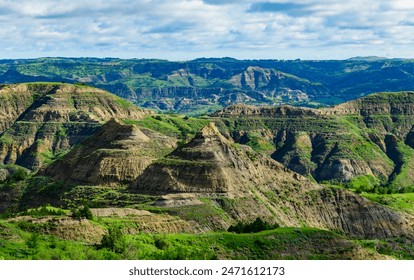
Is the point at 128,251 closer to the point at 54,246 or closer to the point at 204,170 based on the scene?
the point at 54,246

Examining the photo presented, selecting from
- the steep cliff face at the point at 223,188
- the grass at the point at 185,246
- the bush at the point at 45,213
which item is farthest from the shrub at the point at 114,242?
the steep cliff face at the point at 223,188

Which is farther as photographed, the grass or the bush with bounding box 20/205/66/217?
the bush with bounding box 20/205/66/217

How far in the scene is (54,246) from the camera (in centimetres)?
12600

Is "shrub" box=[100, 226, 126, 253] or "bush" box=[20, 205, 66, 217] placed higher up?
"shrub" box=[100, 226, 126, 253]

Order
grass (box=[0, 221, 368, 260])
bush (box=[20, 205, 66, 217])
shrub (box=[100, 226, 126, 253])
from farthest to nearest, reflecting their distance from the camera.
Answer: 1. bush (box=[20, 205, 66, 217])
2. shrub (box=[100, 226, 126, 253])
3. grass (box=[0, 221, 368, 260])

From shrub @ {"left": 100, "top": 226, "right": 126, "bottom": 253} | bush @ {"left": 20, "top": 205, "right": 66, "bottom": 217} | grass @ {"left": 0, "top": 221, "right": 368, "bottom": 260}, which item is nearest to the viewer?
grass @ {"left": 0, "top": 221, "right": 368, "bottom": 260}

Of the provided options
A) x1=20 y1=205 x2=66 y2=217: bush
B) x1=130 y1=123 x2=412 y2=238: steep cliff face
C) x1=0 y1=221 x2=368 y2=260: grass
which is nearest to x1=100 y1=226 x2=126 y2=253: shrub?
x1=0 y1=221 x2=368 y2=260: grass

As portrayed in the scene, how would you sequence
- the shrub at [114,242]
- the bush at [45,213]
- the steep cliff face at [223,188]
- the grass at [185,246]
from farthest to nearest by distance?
the steep cliff face at [223,188]
the bush at [45,213]
the shrub at [114,242]
the grass at [185,246]

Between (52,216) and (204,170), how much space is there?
52.2m

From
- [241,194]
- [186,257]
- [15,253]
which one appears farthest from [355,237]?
[15,253]

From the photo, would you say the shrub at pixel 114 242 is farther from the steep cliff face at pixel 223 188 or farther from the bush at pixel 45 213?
the steep cliff face at pixel 223 188

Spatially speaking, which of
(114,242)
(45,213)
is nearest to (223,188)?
(45,213)

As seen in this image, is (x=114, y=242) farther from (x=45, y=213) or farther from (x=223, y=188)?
(x=223, y=188)

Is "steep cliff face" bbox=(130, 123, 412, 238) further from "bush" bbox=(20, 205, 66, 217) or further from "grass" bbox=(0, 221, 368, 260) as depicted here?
"grass" bbox=(0, 221, 368, 260)
